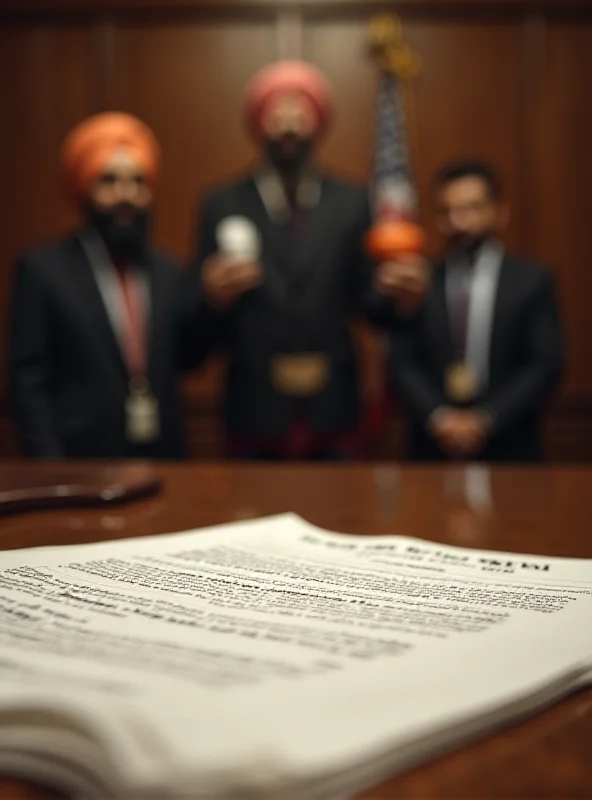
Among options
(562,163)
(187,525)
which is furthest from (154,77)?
(187,525)

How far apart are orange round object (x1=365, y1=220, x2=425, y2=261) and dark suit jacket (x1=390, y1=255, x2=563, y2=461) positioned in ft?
1.33

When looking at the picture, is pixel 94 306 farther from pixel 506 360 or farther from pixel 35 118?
pixel 35 118

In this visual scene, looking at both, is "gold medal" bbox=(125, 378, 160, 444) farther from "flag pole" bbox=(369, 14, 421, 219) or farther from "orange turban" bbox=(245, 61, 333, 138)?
"flag pole" bbox=(369, 14, 421, 219)

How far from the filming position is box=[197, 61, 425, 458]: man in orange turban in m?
2.64

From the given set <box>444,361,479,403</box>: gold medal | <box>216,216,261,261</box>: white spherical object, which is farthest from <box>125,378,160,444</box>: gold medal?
<box>444,361,479,403</box>: gold medal

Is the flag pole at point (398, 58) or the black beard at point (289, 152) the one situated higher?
the flag pole at point (398, 58)

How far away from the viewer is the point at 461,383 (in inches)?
110

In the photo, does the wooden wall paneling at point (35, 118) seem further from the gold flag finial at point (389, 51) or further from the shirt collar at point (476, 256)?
the shirt collar at point (476, 256)

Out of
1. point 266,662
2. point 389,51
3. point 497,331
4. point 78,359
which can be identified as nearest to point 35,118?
point 389,51

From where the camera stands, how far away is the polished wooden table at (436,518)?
12.1 inches

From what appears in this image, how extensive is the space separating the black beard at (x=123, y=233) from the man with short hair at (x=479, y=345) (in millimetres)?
832

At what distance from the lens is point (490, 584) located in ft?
1.72

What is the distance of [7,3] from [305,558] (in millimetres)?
4006

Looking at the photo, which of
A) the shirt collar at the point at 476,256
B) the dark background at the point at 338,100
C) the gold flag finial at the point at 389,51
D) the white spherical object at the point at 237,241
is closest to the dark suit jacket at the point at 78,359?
the white spherical object at the point at 237,241
